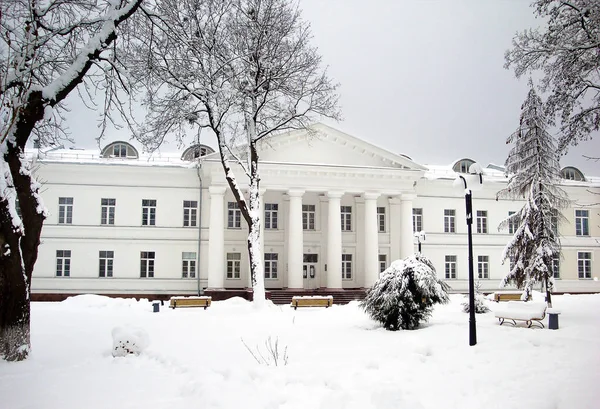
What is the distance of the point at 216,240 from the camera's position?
2894cm

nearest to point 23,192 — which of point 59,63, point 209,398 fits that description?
point 59,63

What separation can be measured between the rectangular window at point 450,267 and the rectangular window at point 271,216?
1233 centimetres

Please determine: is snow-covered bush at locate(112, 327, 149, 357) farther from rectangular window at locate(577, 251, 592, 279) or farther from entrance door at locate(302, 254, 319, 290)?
rectangular window at locate(577, 251, 592, 279)

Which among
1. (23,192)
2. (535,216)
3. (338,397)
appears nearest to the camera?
(338,397)

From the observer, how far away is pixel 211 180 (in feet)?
97.0

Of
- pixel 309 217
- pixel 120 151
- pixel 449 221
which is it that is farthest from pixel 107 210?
pixel 449 221

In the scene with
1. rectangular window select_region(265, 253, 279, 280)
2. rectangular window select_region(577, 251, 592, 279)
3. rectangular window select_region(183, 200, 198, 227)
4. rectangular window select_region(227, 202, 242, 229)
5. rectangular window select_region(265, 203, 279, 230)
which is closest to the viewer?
rectangular window select_region(183, 200, 198, 227)

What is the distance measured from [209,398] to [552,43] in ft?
39.3

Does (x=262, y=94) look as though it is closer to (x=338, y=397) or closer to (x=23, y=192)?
(x=23, y=192)

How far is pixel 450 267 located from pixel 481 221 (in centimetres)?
398

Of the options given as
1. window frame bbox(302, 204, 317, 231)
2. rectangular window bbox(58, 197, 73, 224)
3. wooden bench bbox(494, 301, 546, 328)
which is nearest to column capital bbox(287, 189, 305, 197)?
window frame bbox(302, 204, 317, 231)

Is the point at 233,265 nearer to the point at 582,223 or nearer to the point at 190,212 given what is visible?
the point at 190,212

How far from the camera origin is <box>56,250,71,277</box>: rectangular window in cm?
3044

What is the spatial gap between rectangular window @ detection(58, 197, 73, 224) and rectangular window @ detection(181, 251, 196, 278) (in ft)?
23.3
